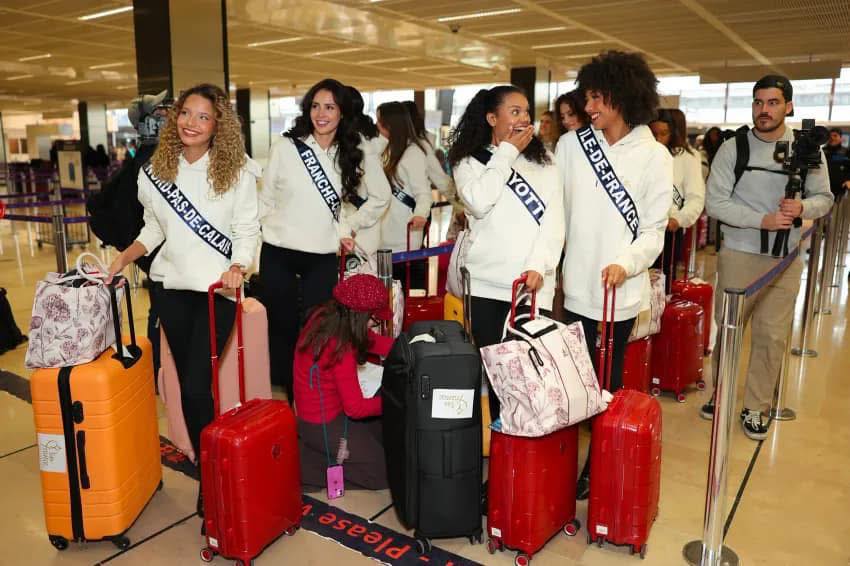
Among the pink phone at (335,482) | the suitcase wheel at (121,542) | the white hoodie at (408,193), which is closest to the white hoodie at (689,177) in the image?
the white hoodie at (408,193)

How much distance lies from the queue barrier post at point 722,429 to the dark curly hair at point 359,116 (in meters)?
1.94

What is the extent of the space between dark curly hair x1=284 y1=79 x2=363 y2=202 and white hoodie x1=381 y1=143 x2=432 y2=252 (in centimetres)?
131

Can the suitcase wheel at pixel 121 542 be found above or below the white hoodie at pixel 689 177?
below

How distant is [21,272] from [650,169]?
806 centimetres

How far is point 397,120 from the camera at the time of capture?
15.6 ft

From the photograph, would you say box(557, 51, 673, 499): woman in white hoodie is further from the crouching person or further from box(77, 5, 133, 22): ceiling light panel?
box(77, 5, 133, 22): ceiling light panel

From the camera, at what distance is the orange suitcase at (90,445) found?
2.43m

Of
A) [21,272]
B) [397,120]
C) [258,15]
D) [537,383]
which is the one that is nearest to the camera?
[537,383]

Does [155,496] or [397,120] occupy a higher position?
[397,120]

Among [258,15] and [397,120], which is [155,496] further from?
[258,15]

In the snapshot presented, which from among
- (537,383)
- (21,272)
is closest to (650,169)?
(537,383)

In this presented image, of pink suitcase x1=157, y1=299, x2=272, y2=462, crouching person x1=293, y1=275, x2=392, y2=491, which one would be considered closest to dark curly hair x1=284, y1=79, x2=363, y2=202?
pink suitcase x1=157, y1=299, x2=272, y2=462

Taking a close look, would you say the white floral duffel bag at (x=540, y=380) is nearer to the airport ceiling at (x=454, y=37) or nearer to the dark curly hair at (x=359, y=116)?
the dark curly hair at (x=359, y=116)

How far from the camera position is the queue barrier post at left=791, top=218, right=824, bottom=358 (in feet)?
15.1
